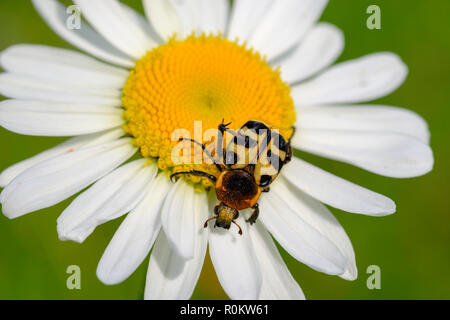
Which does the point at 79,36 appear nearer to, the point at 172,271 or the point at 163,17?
the point at 163,17

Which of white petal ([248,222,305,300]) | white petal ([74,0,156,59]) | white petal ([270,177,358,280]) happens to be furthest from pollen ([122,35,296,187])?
white petal ([248,222,305,300])

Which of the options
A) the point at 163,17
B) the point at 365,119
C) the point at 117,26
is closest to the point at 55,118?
the point at 117,26

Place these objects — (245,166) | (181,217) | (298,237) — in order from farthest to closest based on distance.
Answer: (245,166) < (298,237) < (181,217)

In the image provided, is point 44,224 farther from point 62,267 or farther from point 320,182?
point 320,182

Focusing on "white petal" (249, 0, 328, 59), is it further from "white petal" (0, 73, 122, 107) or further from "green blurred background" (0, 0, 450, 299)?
"green blurred background" (0, 0, 450, 299)

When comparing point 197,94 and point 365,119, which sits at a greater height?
point 197,94

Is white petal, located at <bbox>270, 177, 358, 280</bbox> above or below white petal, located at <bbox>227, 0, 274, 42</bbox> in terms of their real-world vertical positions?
below
